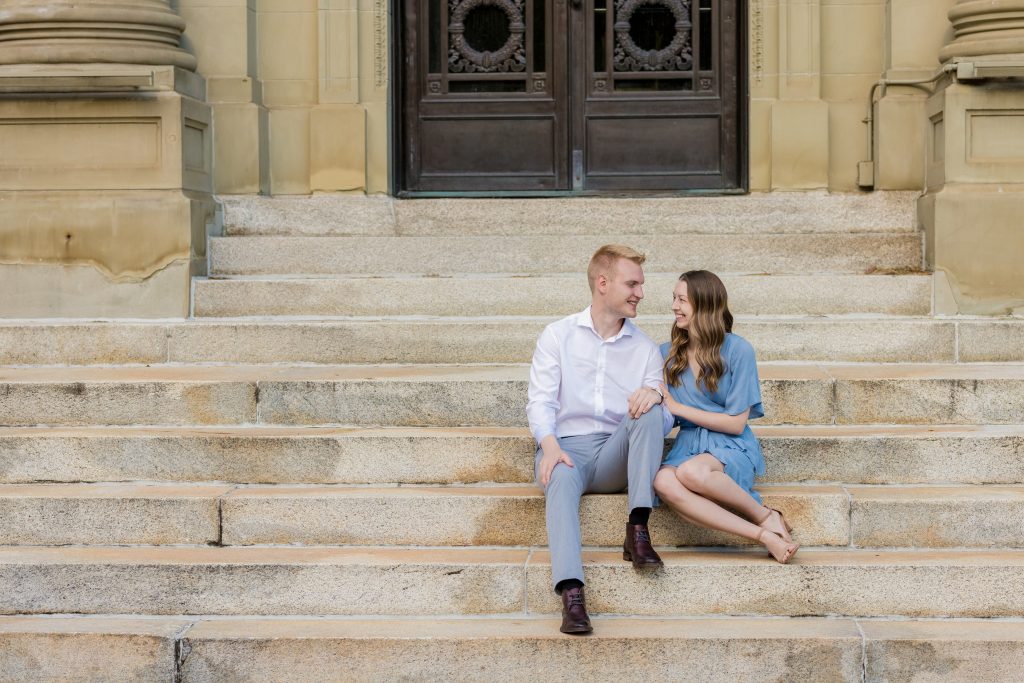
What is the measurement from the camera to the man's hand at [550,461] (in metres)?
5.36

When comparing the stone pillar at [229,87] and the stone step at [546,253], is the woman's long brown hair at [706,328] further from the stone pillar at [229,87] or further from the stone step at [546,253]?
the stone pillar at [229,87]

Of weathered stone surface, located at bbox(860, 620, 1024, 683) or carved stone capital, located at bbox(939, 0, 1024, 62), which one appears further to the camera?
carved stone capital, located at bbox(939, 0, 1024, 62)

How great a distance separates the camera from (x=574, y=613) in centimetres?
500

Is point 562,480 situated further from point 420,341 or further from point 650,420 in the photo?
point 420,341

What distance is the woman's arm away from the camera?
5473 mm

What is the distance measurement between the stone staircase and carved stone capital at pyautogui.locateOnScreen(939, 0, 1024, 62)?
4.00 feet

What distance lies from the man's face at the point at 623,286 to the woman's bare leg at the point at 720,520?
29.3 inches

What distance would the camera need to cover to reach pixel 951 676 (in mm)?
4922

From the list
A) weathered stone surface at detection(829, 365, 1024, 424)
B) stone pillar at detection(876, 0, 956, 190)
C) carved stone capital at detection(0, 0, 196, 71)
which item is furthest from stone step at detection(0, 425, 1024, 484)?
stone pillar at detection(876, 0, 956, 190)

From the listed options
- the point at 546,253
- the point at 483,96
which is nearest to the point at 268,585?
the point at 546,253

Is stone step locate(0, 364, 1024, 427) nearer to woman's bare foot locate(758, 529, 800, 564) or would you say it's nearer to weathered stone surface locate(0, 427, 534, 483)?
weathered stone surface locate(0, 427, 534, 483)

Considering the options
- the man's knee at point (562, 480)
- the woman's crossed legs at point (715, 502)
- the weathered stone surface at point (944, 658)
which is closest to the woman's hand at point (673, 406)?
the woman's crossed legs at point (715, 502)

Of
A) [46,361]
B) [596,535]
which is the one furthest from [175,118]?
[596,535]

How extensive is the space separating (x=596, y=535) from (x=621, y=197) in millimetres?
4061
